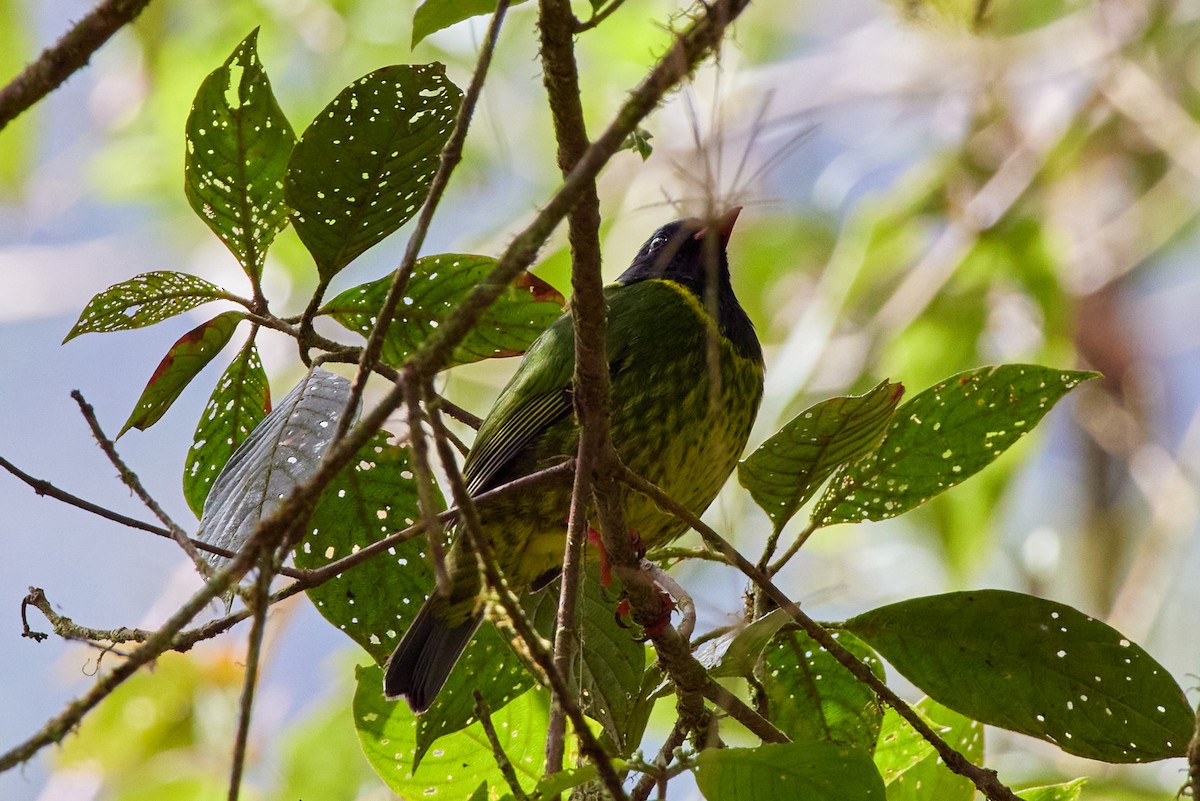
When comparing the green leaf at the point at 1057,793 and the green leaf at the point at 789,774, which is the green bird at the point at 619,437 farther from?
the green leaf at the point at 789,774

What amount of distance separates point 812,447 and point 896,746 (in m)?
0.61

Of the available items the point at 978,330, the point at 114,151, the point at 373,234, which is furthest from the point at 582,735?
the point at 114,151

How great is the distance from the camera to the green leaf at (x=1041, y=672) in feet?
6.14

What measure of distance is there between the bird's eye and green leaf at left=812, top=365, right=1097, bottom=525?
1587mm

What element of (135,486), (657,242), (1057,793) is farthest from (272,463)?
(657,242)

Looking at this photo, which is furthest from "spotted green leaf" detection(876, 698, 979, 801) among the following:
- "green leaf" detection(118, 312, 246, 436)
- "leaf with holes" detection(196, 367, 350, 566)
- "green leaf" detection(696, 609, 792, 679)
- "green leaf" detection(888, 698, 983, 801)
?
"green leaf" detection(118, 312, 246, 436)

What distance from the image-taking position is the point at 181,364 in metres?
2.22

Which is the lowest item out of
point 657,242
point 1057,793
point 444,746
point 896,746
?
point 1057,793

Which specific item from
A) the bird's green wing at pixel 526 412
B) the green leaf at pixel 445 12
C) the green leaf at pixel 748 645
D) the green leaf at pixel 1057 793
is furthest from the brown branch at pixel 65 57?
the green leaf at pixel 1057 793

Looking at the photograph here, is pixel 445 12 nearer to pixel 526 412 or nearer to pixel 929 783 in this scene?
pixel 526 412

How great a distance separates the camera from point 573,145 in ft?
5.02

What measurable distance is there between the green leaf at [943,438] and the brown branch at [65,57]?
140 centimetres

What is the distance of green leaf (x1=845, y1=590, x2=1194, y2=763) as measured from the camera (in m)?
1.87

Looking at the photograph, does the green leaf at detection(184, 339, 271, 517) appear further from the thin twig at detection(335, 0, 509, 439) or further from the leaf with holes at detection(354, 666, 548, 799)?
the thin twig at detection(335, 0, 509, 439)
